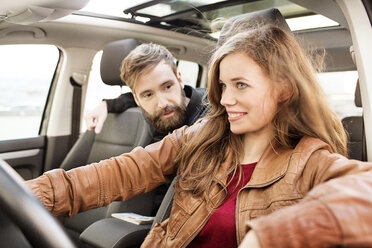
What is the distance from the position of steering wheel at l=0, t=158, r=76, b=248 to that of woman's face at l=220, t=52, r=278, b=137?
719mm

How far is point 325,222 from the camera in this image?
0.59 metres

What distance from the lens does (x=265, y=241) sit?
604 millimetres

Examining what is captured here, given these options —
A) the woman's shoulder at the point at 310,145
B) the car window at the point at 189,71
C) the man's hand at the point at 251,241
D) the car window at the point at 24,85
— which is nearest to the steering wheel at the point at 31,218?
the man's hand at the point at 251,241

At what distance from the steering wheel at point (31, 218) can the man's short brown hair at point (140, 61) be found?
1545mm

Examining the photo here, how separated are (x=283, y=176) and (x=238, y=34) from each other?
1.66 ft

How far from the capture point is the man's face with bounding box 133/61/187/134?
6.68ft

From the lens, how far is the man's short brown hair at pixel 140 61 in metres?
2.11

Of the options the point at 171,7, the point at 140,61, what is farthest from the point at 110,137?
the point at 171,7

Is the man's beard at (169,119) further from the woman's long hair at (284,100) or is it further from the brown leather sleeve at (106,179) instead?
the woman's long hair at (284,100)

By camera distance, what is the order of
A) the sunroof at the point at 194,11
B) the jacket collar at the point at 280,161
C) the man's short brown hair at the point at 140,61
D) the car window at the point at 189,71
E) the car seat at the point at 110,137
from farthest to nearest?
the car window at the point at 189,71 → the sunroof at the point at 194,11 → the car seat at the point at 110,137 → the man's short brown hair at the point at 140,61 → the jacket collar at the point at 280,161

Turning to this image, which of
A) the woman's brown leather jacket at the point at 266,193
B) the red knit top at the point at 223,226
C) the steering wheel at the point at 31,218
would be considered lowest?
the red knit top at the point at 223,226

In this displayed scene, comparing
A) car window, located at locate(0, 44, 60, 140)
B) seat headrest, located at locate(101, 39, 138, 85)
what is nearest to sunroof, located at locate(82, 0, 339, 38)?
seat headrest, located at locate(101, 39, 138, 85)

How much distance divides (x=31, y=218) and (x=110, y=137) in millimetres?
2002

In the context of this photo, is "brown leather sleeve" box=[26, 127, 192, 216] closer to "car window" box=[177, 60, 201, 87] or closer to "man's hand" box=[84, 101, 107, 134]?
"man's hand" box=[84, 101, 107, 134]
